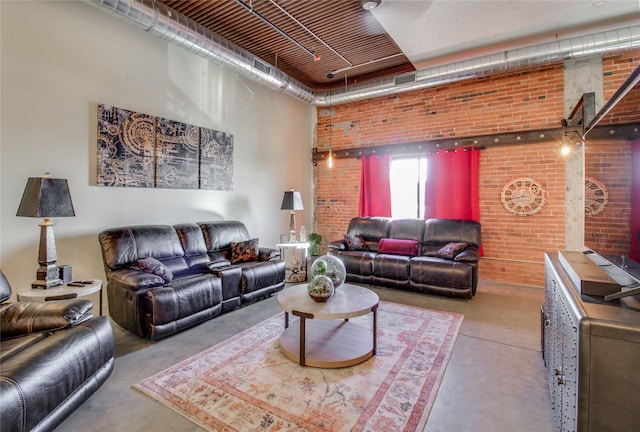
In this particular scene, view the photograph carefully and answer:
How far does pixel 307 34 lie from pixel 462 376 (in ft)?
14.8

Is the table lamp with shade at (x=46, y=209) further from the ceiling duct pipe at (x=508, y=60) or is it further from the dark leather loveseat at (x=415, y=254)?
the ceiling duct pipe at (x=508, y=60)

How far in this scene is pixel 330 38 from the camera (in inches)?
177

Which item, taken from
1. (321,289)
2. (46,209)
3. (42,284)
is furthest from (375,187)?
(42,284)

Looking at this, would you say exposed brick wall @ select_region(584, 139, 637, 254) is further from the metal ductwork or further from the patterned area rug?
the metal ductwork

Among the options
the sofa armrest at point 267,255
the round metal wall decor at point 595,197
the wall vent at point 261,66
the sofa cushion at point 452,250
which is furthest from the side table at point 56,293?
the sofa cushion at point 452,250

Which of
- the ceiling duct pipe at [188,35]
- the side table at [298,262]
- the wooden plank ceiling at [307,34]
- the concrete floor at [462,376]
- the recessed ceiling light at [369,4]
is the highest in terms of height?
the wooden plank ceiling at [307,34]

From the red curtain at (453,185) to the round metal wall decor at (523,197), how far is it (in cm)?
43

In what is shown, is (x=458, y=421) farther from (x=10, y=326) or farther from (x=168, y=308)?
(x=10, y=326)

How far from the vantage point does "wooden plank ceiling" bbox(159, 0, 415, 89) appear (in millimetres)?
3746

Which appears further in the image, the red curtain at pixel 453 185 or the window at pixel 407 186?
the window at pixel 407 186

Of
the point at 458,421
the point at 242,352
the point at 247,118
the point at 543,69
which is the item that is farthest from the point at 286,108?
the point at 458,421

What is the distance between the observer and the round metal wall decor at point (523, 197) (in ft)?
15.3

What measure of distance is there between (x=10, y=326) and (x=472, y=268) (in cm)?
454

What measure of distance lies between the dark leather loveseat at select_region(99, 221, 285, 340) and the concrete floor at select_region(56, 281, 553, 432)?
7.3 inches
